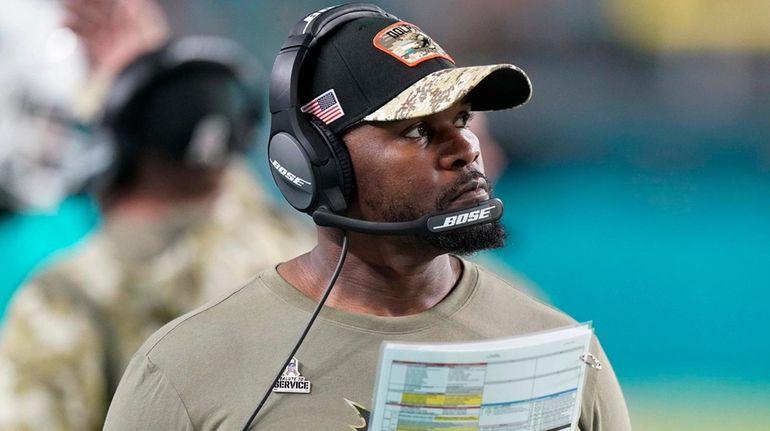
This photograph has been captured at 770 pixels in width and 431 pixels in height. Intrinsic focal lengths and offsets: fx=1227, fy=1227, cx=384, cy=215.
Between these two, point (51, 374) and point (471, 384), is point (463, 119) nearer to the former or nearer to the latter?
point (471, 384)

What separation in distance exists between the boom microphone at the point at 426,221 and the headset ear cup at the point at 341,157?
0.10ft

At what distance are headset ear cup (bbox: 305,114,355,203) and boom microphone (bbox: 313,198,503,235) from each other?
3cm

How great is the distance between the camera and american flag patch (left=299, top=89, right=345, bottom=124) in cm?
126

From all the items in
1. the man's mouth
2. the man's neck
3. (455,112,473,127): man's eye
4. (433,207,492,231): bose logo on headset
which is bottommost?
the man's neck

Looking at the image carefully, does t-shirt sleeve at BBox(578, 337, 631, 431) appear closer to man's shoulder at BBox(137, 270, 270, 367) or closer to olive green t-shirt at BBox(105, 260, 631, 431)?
olive green t-shirt at BBox(105, 260, 631, 431)

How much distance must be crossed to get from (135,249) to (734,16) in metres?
2.05

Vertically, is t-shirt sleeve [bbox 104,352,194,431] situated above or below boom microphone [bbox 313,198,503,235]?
below

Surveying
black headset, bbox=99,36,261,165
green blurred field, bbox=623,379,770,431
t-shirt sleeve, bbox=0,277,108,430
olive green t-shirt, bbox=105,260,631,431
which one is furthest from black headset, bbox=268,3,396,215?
green blurred field, bbox=623,379,770,431

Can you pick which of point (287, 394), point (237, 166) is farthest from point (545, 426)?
point (237, 166)

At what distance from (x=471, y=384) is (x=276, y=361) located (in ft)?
0.69

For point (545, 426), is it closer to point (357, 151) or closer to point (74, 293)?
point (357, 151)

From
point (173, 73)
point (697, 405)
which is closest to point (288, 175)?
point (173, 73)

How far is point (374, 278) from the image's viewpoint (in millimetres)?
1292

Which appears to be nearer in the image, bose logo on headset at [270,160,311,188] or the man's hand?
bose logo on headset at [270,160,311,188]
